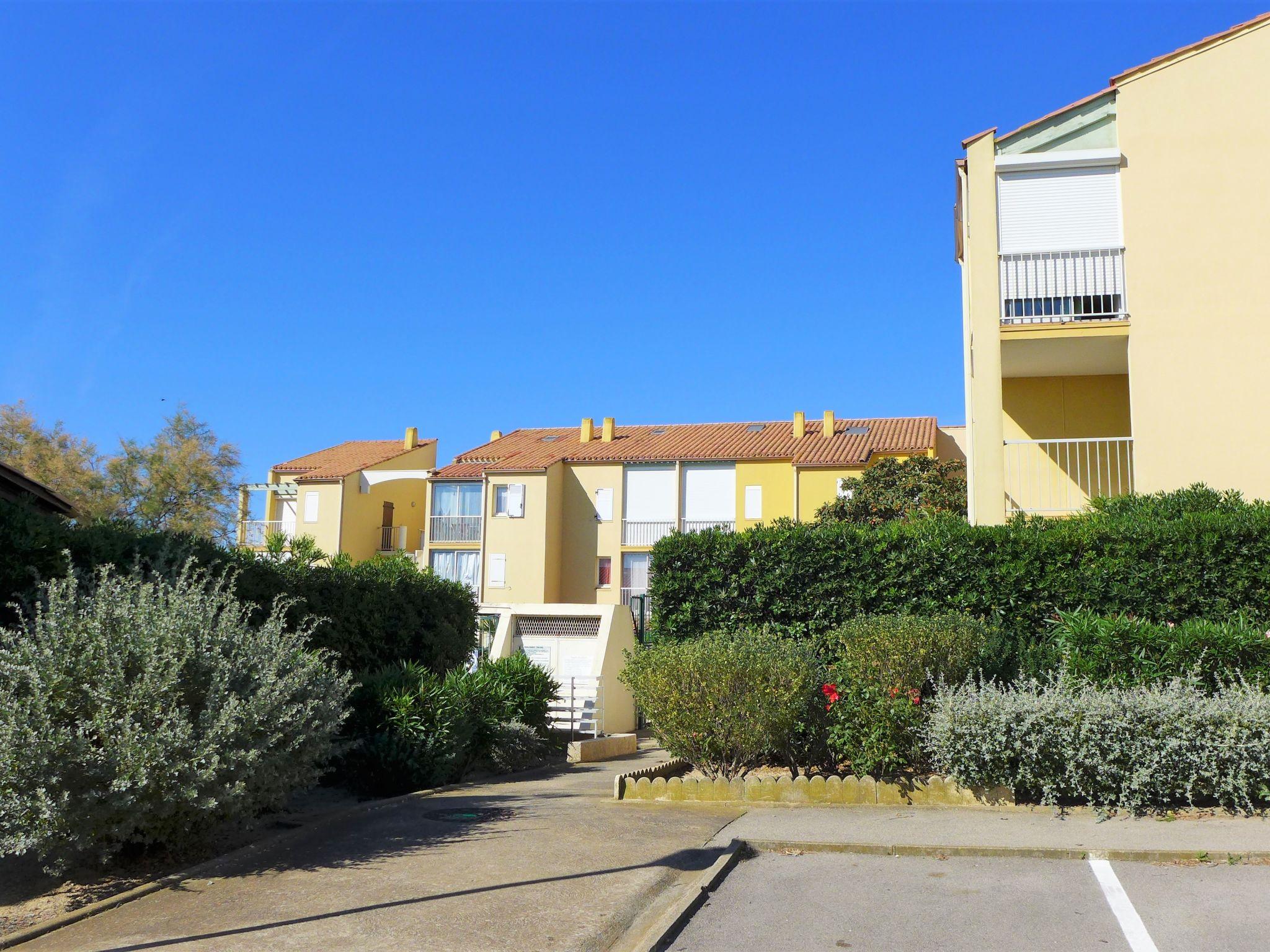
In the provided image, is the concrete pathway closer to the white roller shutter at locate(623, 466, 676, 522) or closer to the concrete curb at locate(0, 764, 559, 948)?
the concrete curb at locate(0, 764, 559, 948)

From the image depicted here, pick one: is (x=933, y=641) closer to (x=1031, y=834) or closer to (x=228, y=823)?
(x=1031, y=834)

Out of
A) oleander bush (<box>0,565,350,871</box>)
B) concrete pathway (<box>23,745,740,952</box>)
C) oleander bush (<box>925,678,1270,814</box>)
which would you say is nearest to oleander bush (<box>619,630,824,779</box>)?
concrete pathway (<box>23,745,740,952</box>)

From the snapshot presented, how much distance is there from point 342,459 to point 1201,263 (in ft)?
139

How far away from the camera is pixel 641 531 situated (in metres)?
44.5

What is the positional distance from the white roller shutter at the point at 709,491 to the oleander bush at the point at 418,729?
30302 millimetres

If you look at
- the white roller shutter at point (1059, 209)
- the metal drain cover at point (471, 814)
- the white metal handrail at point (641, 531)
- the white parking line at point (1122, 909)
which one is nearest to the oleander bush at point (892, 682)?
the white parking line at point (1122, 909)

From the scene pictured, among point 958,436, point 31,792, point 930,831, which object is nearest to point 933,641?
point 930,831

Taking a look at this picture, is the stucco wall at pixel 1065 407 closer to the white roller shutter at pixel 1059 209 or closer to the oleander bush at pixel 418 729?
the white roller shutter at pixel 1059 209

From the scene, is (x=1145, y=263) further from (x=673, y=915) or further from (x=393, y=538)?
(x=393, y=538)

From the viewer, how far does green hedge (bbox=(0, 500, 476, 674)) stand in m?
8.61

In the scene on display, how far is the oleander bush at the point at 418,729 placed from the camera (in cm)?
1125

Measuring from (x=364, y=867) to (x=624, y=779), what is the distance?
363 cm

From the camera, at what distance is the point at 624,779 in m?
10.7

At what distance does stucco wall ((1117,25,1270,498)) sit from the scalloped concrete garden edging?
7005 millimetres
